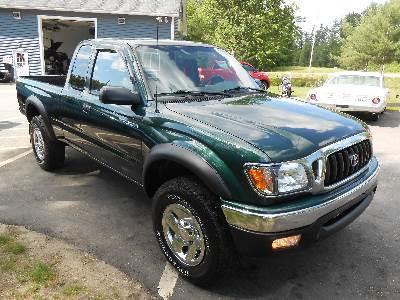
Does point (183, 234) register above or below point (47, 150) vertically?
below

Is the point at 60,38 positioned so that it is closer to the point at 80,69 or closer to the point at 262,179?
the point at 80,69

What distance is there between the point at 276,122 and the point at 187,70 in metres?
1.22

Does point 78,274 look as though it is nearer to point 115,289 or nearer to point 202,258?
point 115,289

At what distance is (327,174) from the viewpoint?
2893mm

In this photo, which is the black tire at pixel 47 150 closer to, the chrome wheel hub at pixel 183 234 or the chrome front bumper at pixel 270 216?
the chrome wheel hub at pixel 183 234

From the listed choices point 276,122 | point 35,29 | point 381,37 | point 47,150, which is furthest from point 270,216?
point 381,37

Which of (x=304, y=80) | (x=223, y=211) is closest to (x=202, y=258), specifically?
(x=223, y=211)

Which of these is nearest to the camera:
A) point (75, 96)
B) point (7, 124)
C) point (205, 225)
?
point (205, 225)

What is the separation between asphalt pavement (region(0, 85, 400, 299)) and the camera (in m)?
3.19

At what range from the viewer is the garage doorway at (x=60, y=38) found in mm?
25495

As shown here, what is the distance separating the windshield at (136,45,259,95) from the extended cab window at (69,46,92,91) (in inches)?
38.7

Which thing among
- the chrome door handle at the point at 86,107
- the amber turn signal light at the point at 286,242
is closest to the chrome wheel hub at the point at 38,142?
the chrome door handle at the point at 86,107

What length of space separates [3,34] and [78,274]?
22184 mm

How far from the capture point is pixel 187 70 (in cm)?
393
